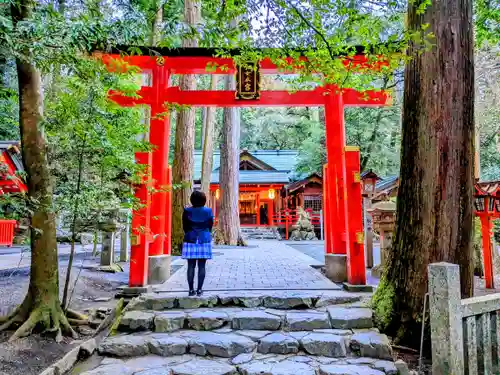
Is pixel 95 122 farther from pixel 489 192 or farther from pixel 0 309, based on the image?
pixel 489 192

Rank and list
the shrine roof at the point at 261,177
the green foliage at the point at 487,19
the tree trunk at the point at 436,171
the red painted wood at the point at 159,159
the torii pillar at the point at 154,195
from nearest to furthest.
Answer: the tree trunk at the point at 436,171
the torii pillar at the point at 154,195
the green foliage at the point at 487,19
the red painted wood at the point at 159,159
the shrine roof at the point at 261,177

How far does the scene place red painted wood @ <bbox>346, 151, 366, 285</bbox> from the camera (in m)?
5.18

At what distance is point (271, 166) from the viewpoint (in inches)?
1035

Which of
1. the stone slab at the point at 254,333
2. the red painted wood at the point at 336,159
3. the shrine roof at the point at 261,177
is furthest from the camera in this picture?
the shrine roof at the point at 261,177

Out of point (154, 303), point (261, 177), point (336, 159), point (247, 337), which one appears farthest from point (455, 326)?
point (261, 177)

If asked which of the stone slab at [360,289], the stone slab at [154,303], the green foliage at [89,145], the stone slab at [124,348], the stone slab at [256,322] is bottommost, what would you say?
the stone slab at [124,348]

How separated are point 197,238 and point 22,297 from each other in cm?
306

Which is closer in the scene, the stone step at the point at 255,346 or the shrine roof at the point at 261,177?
the stone step at the point at 255,346

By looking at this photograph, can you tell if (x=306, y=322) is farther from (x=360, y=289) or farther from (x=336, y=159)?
(x=336, y=159)

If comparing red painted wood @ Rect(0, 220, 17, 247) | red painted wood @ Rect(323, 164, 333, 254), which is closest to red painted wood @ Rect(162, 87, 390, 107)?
red painted wood @ Rect(323, 164, 333, 254)

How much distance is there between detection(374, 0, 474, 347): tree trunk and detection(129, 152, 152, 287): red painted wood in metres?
3.37

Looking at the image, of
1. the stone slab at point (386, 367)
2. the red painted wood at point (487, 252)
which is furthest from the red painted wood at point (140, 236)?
the red painted wood at point (487, 252)

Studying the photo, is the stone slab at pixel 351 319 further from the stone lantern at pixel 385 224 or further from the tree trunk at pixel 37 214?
the stone lantern at pixel 385 224

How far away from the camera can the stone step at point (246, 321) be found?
13.5ft
